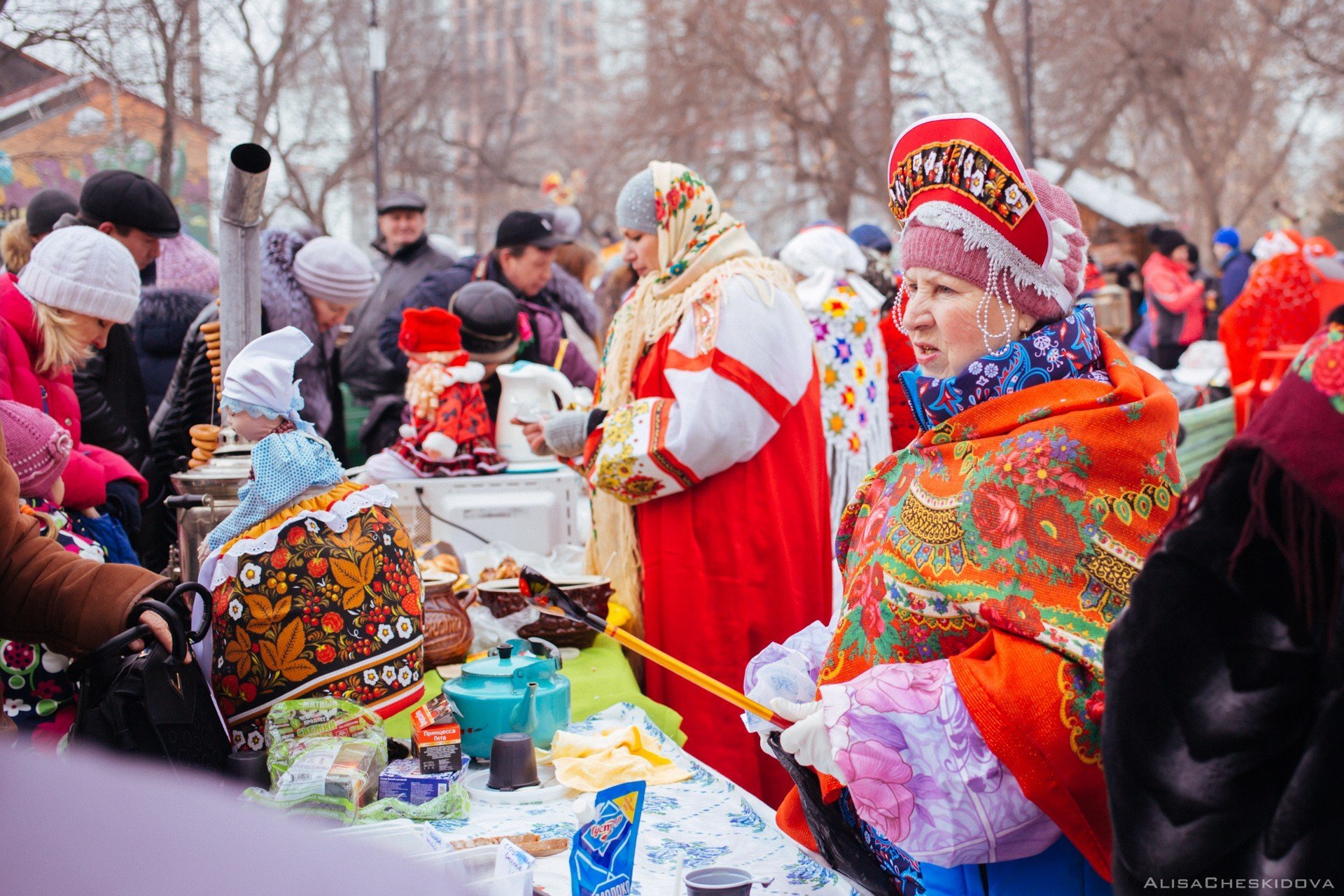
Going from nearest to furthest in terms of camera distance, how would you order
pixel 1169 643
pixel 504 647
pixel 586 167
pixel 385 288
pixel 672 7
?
pixel 1169 643 → pixel 504 647 → pixel 385 288 → pixel 672 7 → pixel 586 167

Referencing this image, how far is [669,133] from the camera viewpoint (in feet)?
57.5

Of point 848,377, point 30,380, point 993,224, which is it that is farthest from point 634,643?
point 848,377

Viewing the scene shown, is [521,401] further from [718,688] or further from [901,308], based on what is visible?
[718,688]

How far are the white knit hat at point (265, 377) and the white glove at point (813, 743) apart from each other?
1345 mm

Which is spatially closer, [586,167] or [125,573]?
[125,573]

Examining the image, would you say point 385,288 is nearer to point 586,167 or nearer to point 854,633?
point 854,633

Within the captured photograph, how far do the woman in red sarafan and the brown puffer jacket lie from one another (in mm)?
1592

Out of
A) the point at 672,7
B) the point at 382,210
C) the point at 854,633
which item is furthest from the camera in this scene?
the point at 672,7

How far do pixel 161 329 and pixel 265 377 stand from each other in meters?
2.65

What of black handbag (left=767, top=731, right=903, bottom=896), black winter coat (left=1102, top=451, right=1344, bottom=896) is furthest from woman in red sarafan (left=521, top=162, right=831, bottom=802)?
black winter coat (left=1102, top=451, right=1344, bottom=896)

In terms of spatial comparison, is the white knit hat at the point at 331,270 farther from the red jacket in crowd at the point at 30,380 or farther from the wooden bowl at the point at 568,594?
the wooden bowl at the point at 568,594

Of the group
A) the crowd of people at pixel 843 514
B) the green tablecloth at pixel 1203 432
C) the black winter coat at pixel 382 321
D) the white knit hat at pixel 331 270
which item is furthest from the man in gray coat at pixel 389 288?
the green tablecloth at pixel 1203 432

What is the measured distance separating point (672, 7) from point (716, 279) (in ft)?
48.8

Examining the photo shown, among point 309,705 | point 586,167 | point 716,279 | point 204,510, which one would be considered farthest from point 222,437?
point 586,167
